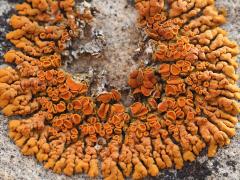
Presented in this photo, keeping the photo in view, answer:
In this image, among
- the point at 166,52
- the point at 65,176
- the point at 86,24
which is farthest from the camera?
the point at 86,24

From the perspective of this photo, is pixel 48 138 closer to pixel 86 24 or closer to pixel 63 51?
pixel 63 51

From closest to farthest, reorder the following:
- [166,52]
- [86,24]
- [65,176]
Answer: [65,176] < [166,52] < [86,24]

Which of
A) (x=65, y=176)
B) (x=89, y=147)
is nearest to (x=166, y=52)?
(x=89, y=147)

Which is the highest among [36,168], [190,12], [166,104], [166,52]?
[190,12]

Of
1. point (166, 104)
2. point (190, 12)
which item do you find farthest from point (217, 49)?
point (166, 104)

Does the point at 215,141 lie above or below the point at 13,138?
above

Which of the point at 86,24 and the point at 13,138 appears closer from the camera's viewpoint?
the point at 13,138
